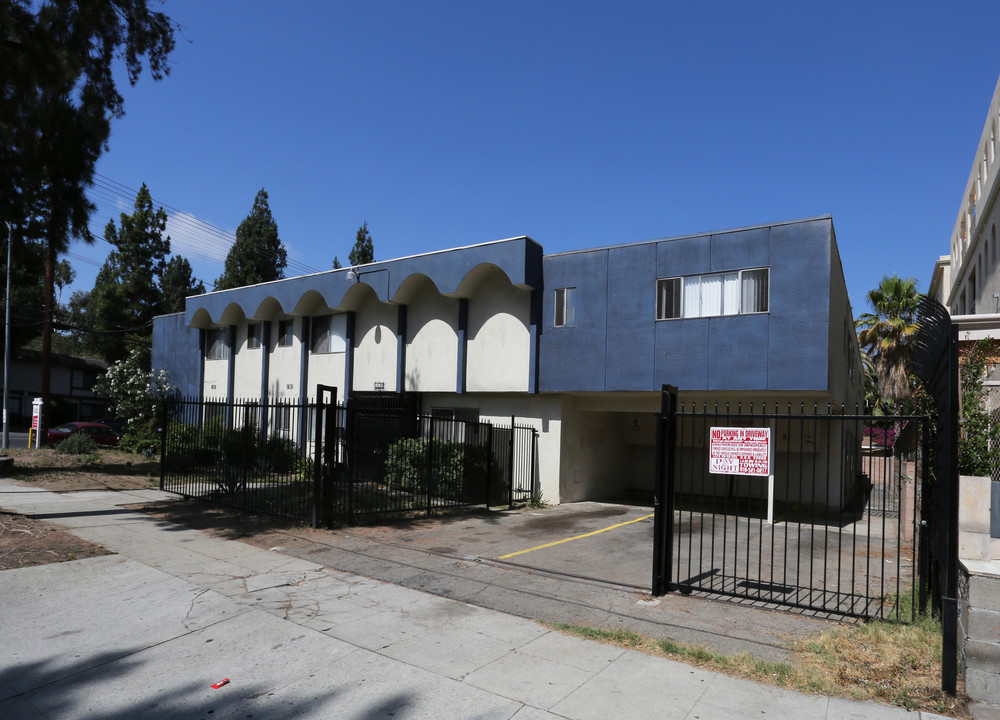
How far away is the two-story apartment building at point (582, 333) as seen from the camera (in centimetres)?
1429

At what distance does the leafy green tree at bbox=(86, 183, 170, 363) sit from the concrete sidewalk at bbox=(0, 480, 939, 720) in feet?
135

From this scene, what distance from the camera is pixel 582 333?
16766 mm

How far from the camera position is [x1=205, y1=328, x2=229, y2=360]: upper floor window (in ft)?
89.6

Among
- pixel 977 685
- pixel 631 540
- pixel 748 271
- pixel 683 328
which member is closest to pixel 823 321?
pixel 748 271

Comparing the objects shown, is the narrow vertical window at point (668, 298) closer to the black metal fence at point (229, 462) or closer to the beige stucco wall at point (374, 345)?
the black metal fence at point (229, 462)

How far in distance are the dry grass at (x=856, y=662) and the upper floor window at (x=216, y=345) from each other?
955 inches

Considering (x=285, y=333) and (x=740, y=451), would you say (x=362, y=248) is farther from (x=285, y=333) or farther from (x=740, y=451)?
(x=740, y=451)

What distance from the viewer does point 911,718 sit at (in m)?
4.58

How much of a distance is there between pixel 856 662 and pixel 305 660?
4.73m

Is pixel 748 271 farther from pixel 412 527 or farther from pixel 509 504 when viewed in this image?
pixel 412 527

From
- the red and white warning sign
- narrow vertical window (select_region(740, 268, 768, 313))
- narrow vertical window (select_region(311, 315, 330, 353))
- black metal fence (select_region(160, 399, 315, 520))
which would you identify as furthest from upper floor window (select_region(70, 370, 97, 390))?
the red and white warning sign

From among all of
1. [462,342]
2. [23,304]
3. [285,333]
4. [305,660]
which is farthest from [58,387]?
[305,660]

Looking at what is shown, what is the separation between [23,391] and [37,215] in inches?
1550

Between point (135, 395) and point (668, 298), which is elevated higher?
point (668, 298)
